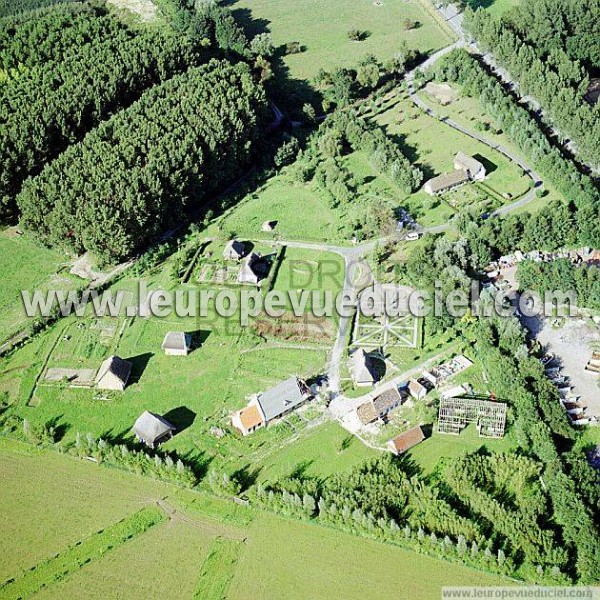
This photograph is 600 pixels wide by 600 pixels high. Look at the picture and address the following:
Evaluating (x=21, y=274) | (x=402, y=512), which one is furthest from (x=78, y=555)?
(x=21, y=274)

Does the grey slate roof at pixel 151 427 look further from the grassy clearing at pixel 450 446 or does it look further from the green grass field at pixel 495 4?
the green grass field at pixel 495 4

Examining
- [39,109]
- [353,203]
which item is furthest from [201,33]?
[353,203]

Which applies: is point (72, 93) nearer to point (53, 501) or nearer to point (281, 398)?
point (281, 398)

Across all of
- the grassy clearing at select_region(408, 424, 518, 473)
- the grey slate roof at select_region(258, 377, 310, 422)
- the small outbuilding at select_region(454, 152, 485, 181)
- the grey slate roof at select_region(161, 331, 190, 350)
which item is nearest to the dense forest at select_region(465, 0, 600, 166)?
the small outbuilding at select_region(454, 152, 485, 181)

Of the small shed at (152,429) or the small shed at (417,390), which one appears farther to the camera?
the small shed at (417,390)

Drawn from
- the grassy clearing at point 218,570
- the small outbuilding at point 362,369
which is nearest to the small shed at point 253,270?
the small outbuilding at point 362,369

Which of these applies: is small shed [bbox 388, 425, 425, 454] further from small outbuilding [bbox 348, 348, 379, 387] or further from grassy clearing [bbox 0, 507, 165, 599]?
grassy clearing [bbox 0, 507, 165, 599]
